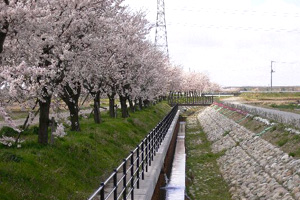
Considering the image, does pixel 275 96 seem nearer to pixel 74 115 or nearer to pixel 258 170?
pixel 258 170

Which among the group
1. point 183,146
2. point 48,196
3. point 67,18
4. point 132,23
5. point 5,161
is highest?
point 132,23

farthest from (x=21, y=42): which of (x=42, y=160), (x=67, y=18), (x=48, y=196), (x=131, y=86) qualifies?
(x=131, y=86)

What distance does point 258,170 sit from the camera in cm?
1695

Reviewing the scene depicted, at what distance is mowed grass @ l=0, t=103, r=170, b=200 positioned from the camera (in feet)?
29.0

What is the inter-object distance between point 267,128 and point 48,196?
15928 millimetres

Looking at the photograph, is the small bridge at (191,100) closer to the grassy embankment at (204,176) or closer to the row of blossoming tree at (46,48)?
the grassy embankment at (204,176)

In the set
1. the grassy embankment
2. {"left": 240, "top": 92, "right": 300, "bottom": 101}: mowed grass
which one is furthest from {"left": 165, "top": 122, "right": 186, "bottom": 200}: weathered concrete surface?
{"left": 240, "top": 92, "right": 300, "bottom": 101}: mowed grass

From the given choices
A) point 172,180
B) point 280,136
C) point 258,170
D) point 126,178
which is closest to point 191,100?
point 280,136

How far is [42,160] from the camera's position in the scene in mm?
10781

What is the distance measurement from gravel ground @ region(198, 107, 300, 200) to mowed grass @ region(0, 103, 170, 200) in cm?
492

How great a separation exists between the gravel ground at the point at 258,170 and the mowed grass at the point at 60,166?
4923mm

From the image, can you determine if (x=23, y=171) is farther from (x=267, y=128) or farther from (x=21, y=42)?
(x=267, y=128)

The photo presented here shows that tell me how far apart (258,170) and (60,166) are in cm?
892

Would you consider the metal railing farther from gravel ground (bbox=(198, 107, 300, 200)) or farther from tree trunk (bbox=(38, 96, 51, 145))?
gravel ground (bbox=(198, 107, 300, 200))
